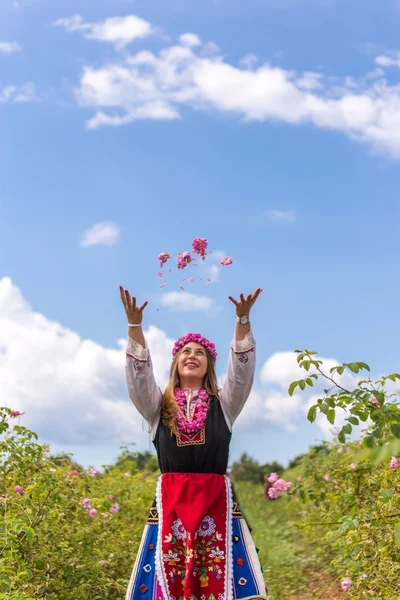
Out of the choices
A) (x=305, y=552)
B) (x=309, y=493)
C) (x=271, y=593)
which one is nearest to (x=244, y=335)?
(x=309, y=493)

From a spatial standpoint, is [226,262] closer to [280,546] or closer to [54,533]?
[54,533]

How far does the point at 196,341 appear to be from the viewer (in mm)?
3539

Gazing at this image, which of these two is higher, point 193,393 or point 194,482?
point 193,393

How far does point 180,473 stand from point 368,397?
2.98 feet

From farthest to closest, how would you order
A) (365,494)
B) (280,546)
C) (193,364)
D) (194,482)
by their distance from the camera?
(280,546) → (365,494) → (193,364) → (194,482)

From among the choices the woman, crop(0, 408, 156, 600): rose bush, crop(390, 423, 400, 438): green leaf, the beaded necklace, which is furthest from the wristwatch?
crop(0, 408, 156, 600): rose bush

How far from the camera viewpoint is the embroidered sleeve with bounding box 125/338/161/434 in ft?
10.9

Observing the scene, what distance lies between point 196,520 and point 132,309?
1.01 m

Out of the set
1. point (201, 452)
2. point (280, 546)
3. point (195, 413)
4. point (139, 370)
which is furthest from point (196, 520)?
point (280, 546)

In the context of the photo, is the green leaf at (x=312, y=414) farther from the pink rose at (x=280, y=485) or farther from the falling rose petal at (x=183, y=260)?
the pink rose at (x=280, y=485)

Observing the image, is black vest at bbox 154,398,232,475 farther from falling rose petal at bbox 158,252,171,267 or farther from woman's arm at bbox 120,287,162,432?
A: falling rose petal at bbox 158,252,171,267

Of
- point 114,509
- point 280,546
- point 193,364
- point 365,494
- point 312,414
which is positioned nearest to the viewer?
point 312,414

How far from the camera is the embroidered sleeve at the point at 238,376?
10.9ft

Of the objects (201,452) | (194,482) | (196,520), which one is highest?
(201,452)
